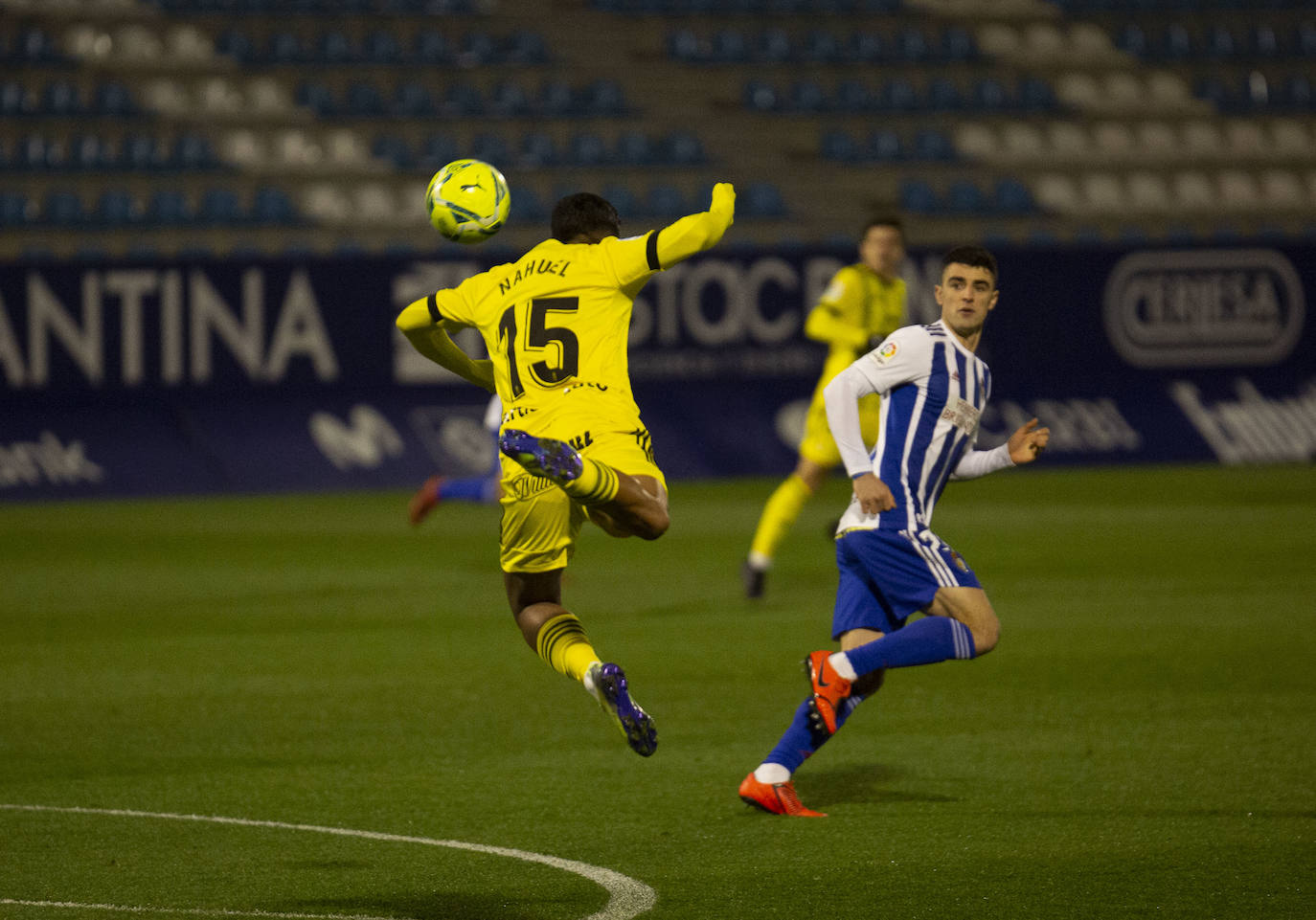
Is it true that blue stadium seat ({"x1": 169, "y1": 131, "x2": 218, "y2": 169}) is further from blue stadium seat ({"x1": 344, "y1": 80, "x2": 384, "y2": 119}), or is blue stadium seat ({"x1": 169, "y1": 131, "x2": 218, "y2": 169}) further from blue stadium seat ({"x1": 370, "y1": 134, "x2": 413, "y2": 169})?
blue stadium seat ({"x1": 370, "y1": 134, "x2": 413, "y2": 169})

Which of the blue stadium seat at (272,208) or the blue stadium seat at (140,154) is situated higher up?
the blue stadium seat at (140,154)

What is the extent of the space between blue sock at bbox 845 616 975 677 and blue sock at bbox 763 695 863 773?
0.82 ft

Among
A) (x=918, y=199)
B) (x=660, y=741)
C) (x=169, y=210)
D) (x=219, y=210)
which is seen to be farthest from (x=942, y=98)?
(x=660, y=741)

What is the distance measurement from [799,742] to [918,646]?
557 millimetres

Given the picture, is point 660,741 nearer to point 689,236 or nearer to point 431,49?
point 689,236

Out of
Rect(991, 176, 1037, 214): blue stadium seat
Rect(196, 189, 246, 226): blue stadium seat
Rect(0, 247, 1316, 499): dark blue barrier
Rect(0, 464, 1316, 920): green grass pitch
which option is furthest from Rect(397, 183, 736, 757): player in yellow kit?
Rect(991, 176, 1037, 214): blue stadium seat

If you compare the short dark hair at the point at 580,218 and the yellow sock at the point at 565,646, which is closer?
the yellow sock at the point at 565,646

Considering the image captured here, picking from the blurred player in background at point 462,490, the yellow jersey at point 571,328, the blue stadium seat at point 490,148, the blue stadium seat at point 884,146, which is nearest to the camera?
the yellow jersey at point 571,328

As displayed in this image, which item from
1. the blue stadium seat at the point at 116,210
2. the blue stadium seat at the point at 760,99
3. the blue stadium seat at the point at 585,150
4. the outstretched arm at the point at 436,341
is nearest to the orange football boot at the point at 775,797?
the outstretched arm at the point at 436,341

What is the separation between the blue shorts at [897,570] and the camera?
5.49 m

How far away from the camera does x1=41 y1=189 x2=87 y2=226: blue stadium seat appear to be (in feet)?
66.4

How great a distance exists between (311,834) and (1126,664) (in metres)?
4.58

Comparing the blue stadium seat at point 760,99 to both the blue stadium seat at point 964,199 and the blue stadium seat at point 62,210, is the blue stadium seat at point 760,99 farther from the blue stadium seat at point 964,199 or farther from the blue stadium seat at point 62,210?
the blue stadium seat at point 62,210

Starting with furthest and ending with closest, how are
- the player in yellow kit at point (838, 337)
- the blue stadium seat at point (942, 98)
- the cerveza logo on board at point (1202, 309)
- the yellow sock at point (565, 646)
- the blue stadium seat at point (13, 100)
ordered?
the blue stadium seat at point (942, 98), the blue stadium seat at point (13, 100), the cerveza logo on board at point (1202, 309), the player in yellow kit at point (838, 337), the yellow sock at point (565, 646)
